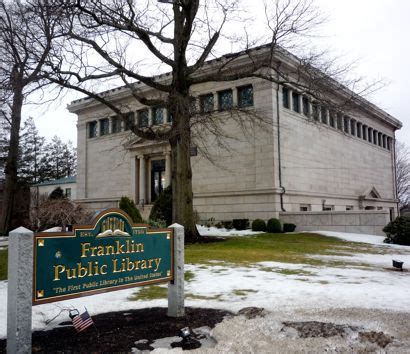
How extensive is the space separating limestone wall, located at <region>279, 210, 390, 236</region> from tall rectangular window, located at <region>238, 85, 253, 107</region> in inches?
306

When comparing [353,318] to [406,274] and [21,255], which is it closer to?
[21,255]

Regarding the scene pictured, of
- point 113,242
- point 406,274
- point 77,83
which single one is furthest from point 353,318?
point 77,83

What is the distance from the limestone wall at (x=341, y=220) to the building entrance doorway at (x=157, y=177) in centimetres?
1098

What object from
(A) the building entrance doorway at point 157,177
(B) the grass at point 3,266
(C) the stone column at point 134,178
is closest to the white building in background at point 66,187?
(C) the stone column at point 134,178

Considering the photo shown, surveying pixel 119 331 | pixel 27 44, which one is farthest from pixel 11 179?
pixel 119 331

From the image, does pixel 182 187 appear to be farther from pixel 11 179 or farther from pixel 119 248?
pixel 11 179

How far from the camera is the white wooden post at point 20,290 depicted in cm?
429

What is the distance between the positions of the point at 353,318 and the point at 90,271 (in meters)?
3.59

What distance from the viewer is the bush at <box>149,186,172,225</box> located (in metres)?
22.5

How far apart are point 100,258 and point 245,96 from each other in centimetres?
2417

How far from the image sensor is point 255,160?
2705 cm

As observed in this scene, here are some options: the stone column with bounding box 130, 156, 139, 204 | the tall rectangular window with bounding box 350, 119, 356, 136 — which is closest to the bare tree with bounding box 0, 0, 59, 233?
the stone column with bounding box 130, 156, 139, 204

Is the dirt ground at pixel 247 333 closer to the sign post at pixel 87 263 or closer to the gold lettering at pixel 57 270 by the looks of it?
the sign post at pixel 87 263

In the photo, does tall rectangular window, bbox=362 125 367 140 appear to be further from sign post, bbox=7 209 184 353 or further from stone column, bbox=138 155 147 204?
sign post, bbox=7 209 184 353
